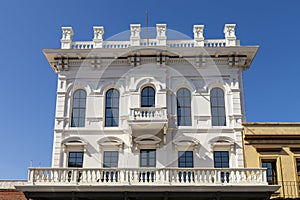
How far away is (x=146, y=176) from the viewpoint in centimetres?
2102

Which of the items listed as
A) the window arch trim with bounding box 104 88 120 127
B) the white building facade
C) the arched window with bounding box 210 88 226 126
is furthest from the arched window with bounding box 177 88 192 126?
the window arch trim with bounding box 104 88 120 127

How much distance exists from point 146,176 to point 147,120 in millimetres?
3463

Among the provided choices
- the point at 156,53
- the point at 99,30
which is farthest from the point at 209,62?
the point at 99,30

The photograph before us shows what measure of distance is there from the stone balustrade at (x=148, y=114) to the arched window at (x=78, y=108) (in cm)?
320

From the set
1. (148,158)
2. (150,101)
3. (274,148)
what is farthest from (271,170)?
(150,101)

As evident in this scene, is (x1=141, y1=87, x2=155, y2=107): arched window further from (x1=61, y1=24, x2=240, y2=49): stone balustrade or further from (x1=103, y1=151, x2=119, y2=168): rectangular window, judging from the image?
(x1=103, y1=151, x2=119, y2=168): rectangular window

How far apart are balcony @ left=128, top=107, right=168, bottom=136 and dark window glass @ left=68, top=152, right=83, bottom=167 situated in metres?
3.38

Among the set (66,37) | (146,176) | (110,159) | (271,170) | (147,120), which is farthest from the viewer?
(66,37)

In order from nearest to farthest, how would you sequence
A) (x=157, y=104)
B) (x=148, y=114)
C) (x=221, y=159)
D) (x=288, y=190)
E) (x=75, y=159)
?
(x=288, y=190) < (x=148, y=114) < (x=221, y=159) < (x=75, y=159) < (x=157, y=104)

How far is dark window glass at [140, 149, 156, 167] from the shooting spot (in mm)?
23688

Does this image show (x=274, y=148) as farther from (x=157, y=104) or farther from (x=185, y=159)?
(x=157, y=104)

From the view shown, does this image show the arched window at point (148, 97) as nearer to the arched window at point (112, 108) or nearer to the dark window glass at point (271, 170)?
the arched window at point (112, 108)

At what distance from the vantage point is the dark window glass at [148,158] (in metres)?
23.7

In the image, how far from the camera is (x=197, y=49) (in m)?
25.2
